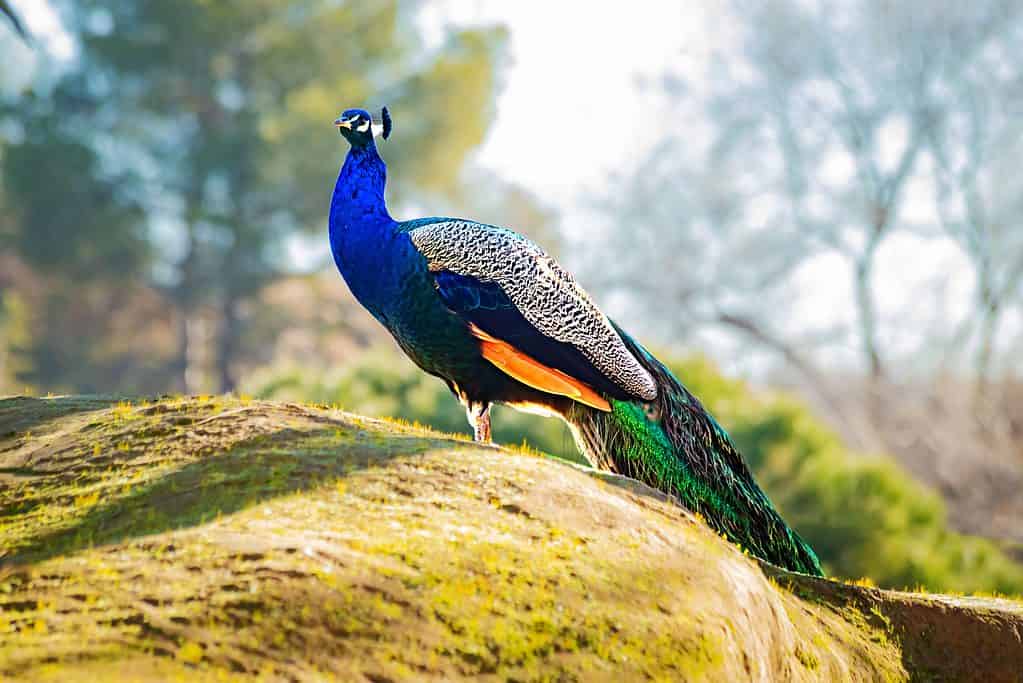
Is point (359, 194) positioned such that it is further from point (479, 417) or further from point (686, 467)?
point (686, 467)

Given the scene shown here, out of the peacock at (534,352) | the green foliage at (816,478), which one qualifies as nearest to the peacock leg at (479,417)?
the peacock at (534,352)

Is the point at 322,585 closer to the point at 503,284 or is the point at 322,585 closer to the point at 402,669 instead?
the point at 402,669

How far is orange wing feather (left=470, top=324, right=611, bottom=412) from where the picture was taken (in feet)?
9.73

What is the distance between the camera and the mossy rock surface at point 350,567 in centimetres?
165

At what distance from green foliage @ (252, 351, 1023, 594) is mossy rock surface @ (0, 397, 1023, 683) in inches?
200

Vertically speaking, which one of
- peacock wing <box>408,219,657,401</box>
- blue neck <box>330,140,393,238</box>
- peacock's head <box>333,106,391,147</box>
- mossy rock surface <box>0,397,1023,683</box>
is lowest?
mossy rock surface <box>0,397,1023,683</box>

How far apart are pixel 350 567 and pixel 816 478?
22.7ft

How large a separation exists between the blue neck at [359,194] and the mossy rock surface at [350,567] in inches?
29.0

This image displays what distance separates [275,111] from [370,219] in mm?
14495

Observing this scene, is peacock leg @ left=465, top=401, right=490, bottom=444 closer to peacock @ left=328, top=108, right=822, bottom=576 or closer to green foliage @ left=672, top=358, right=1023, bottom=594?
peacock @ left=328, top=108, right=822, bottom=576

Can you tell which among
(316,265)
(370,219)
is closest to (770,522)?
(370,219)

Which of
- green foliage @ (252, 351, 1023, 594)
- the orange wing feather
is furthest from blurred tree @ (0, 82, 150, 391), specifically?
the orange wing feather

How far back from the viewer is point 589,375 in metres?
3.01

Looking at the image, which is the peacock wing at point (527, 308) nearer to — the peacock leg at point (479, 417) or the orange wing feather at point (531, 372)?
the orange wing feather at point (531, 372)
